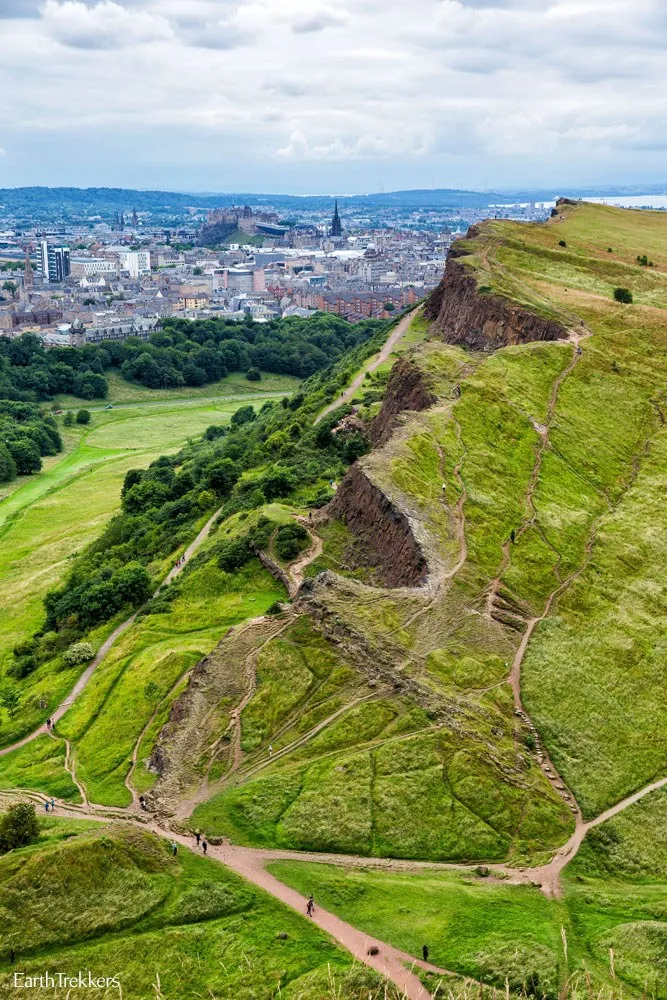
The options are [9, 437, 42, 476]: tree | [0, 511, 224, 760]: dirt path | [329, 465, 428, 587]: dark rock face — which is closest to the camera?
[329, 465, 428, 587]: dark rock face

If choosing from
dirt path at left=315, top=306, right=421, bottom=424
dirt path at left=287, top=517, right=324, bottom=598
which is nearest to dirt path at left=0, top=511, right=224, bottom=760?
dirt path at left=287, top=517, right=324, bottom=598

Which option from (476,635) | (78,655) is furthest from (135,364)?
(476,635)

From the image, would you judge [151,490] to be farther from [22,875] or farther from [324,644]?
[22,875]

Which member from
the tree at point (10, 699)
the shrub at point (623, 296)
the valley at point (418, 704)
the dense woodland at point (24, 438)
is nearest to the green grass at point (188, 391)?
the dense woodland at point (24, 438)

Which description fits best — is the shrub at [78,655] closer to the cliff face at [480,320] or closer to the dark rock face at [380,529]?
the dark rock face at [380,529]

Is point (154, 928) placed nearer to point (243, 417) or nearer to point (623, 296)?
point (623, 296)

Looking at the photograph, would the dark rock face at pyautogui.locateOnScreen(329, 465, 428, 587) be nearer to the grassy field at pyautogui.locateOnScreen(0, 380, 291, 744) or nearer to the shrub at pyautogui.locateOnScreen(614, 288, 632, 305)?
the grassy field at pyautogui.locateOnScreen(0, 380, 291, 744)

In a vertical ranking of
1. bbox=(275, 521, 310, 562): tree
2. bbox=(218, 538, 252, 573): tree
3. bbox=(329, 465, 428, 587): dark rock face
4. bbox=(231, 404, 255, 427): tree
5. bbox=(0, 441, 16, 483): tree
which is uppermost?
bbox=(329, 465, 428, 587): dark rock face
